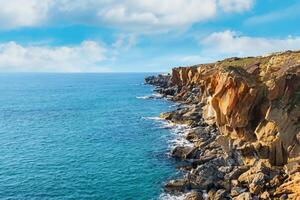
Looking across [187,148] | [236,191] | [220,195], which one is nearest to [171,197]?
[220,195]

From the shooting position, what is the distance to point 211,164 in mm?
62000

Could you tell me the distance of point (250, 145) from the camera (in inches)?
2480

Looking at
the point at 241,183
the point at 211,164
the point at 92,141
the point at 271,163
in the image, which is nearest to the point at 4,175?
the point at 92,141

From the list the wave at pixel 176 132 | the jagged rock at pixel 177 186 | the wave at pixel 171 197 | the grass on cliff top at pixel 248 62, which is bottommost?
the wave at pixel 171 197

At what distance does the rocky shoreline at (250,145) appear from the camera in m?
53.8

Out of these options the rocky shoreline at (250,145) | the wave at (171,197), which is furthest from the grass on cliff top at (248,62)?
the wave at (171,197)

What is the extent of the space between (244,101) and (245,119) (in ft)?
10.7

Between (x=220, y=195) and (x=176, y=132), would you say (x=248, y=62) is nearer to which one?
(x=176, y=132)

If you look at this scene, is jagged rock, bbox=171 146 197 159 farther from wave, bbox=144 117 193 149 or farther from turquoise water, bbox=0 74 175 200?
wave, bbox=144 117 193 149

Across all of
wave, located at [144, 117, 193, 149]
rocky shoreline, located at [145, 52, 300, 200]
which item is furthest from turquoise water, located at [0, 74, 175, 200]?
rocky shoreline, located at [145, 52, 300, 200]

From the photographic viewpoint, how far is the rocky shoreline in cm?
5384

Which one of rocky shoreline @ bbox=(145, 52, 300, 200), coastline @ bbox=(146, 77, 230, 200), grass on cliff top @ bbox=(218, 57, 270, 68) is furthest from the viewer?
grass on cliff top @ bbox=(218, 57, 270, 68)

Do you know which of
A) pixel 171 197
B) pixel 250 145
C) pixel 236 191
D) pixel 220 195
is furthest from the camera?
pixel 250 145

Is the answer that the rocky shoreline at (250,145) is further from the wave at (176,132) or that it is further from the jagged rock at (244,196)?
the wave at (176,132)
